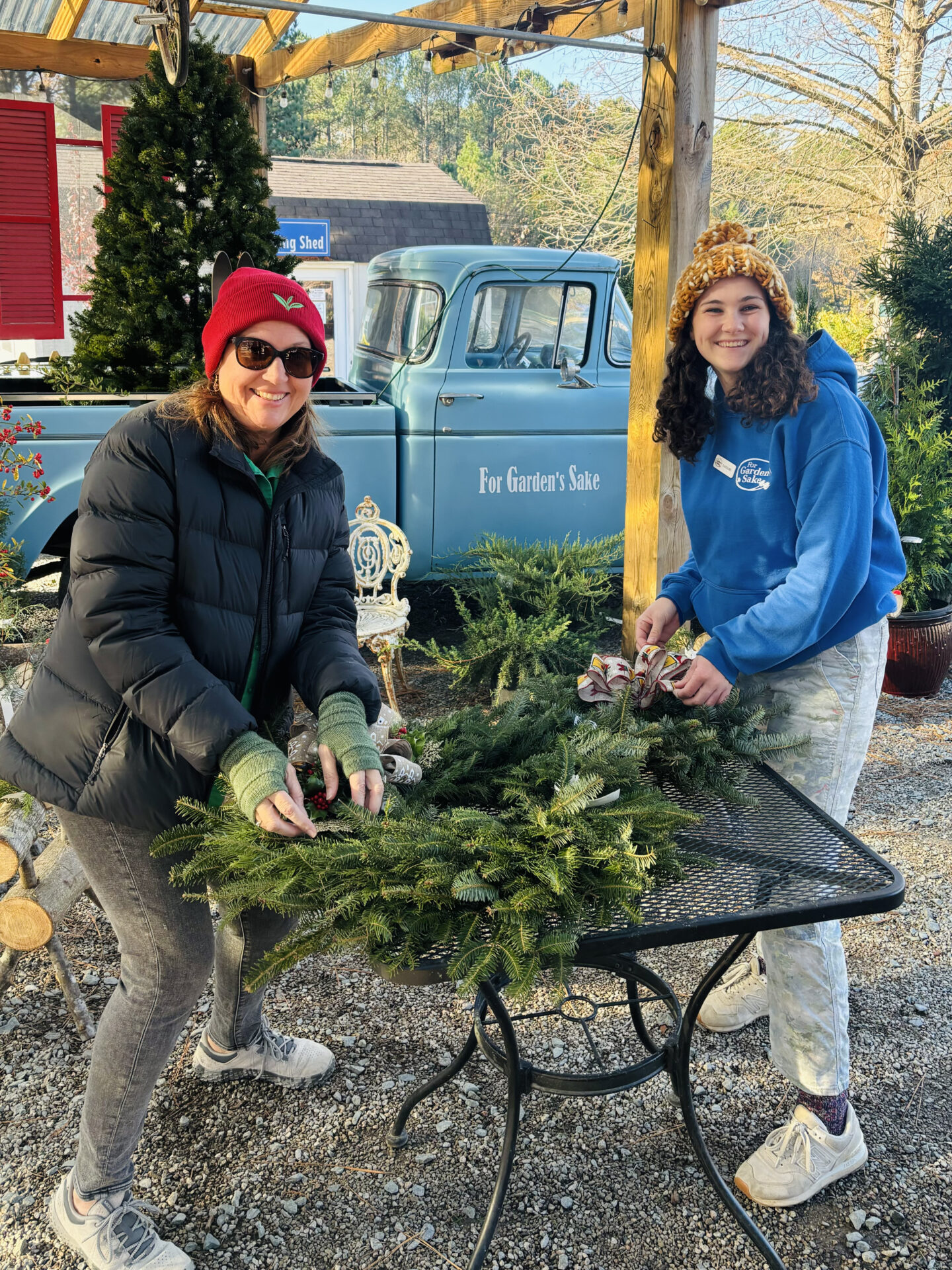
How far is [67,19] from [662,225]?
4.35 meters

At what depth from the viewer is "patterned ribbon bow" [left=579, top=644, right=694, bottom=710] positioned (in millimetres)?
2393

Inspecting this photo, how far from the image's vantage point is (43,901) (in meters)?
2.88

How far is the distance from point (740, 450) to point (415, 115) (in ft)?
197

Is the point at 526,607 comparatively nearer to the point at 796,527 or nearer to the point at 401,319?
the point at 401,319

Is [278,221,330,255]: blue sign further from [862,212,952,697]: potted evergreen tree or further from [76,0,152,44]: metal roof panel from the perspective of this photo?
[862,212,952,697]: potted evergreen tree

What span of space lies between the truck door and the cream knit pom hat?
376 centimetres

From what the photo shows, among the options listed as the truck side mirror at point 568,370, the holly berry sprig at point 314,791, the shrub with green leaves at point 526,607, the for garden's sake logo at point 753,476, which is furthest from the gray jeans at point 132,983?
the truck side mirror at point 568,370

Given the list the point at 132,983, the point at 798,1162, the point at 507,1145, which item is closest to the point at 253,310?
the point at 132,983

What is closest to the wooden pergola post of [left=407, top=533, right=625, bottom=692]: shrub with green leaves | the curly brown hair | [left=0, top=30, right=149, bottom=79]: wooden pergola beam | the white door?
[left=407, top=533, right=625, bottom=692]: shrub with green leaves

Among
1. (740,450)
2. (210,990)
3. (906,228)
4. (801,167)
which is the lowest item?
(210,990)

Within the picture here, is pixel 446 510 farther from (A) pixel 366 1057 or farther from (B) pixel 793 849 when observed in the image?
(B) pixel 793 849

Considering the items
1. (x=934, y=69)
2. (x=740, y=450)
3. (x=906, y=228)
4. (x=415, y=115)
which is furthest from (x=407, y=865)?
(x=415, y=115)

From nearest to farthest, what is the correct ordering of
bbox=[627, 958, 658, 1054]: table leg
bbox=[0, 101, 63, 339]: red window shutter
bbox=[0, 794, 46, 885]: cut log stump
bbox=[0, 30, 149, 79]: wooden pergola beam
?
1. bbox=[627, 958, 658, 1054]: table leg
2. bbox=[0, 794, 46, 885]: cut log stump
3. bbox=[0, 30, 149, 79]: wooden pergola beam
4. bbox=[0, 101, 63, 339]: red window shutter

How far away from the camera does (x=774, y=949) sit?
2.32 meters
